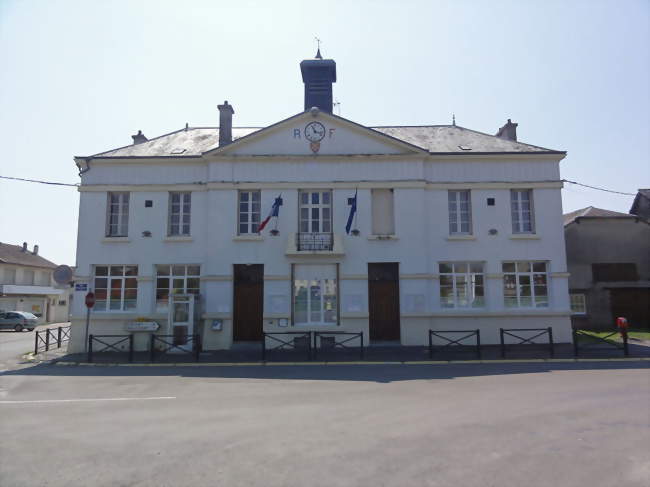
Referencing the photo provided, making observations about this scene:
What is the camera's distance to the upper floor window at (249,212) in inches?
637

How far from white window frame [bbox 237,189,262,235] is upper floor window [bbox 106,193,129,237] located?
4254 mm

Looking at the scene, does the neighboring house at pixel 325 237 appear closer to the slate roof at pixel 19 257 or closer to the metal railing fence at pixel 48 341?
the metal railing fence at pixel 48 341

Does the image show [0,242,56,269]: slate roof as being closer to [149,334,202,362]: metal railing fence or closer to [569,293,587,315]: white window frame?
[149,334,202,362]: metal railing fence

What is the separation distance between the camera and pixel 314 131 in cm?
1639

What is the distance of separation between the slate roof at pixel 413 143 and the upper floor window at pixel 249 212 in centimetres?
247

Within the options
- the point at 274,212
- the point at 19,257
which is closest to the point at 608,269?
the point at 274,212

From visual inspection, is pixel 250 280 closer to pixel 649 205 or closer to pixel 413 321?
pixel 413 321

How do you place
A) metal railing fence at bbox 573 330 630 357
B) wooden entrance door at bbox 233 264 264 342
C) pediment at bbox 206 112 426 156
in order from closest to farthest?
metal railing fence at bbox 573 330 630 357, wooden entrance door at bbox 233 264 264 342, pediment at bbox 206 112 426 156

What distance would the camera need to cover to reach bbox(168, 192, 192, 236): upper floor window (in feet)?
53.9

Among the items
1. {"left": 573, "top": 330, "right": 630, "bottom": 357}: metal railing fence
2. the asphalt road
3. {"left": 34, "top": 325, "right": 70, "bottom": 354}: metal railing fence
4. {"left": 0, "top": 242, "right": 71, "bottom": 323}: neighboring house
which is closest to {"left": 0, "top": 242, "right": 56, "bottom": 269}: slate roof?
{"left": 0, "top": 242, "right": 71, "bottom": 323}: neighboring house

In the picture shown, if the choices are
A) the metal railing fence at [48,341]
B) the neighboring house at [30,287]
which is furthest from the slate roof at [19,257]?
the metal railing fence at [48,341]

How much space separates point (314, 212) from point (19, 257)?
32329mm

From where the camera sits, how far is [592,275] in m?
21.6

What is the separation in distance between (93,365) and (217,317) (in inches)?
162
